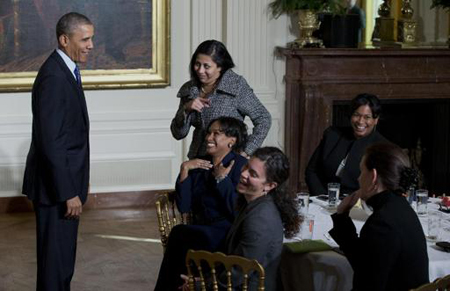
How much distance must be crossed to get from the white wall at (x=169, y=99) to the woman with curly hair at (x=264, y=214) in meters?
3.99

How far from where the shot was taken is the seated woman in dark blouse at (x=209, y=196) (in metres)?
4.53

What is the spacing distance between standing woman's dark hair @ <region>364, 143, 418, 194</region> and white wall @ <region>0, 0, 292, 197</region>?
4360 mm

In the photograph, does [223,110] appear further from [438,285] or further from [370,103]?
[438,285]

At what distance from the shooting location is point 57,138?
175 inches

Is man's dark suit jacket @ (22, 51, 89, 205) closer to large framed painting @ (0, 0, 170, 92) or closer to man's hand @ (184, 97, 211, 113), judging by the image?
man's hand @ (184, 97, 211, 113)

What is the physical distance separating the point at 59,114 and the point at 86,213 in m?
3.36

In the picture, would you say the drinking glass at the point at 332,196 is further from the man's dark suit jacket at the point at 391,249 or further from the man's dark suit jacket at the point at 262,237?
the man's dark suit jacket at the point at 391,249

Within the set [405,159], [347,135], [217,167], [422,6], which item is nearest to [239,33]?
[422,6]

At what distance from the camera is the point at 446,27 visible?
868cm

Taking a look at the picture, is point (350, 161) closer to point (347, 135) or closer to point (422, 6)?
point (347, 135)

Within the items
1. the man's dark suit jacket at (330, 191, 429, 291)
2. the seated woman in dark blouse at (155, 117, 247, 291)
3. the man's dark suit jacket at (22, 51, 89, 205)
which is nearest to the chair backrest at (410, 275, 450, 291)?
the man's dark suit jacket at (330, 191, 429, 291)

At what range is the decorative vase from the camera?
782 centimetres

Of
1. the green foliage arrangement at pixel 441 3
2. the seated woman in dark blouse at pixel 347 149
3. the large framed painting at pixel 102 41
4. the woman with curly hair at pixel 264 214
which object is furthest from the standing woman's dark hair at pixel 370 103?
the green foliage arrangement at pixel 441 3

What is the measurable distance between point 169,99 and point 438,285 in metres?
4.91
